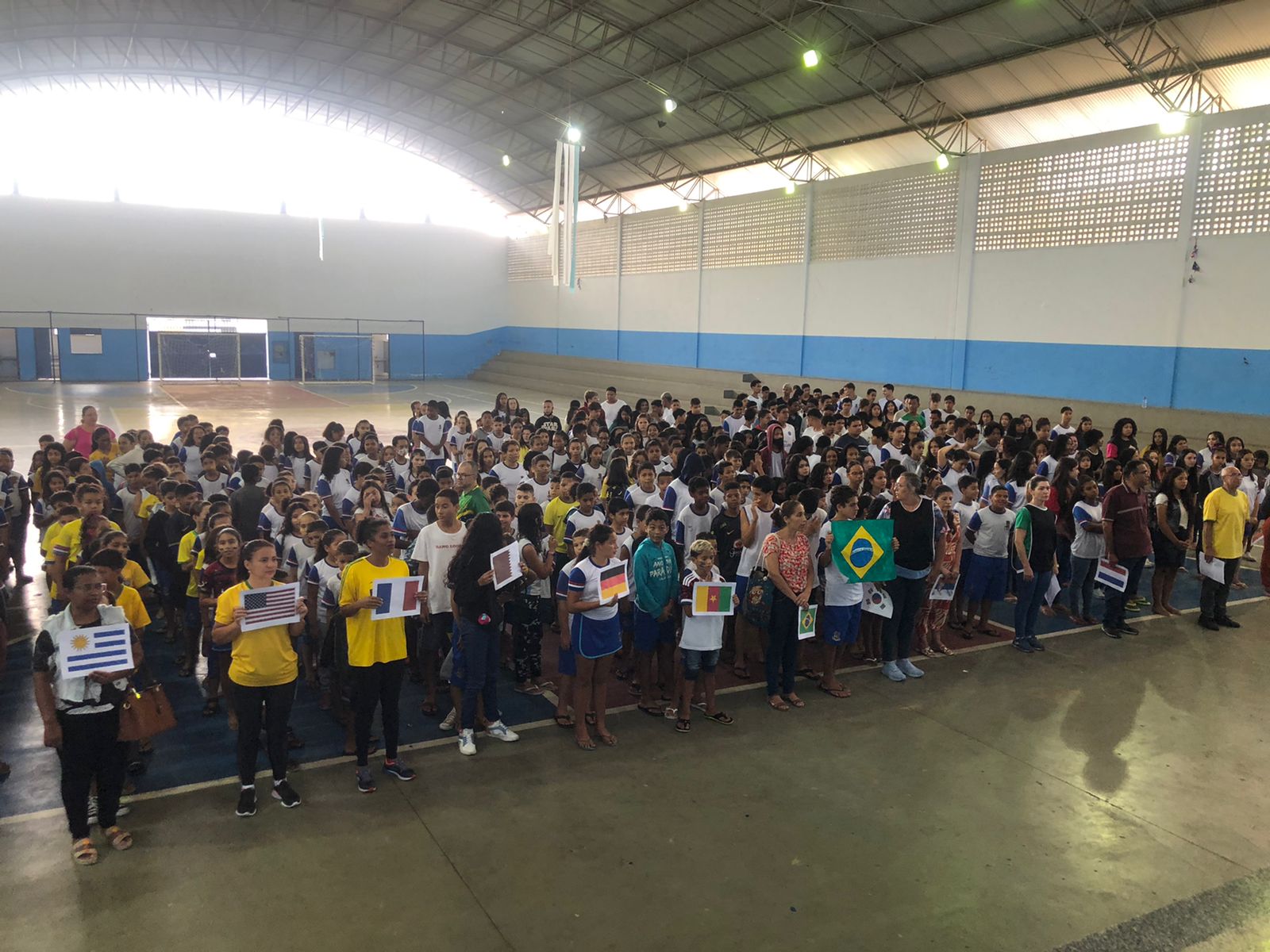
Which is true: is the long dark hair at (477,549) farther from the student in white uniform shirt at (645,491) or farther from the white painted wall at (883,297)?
the white painted wall at (883,297)

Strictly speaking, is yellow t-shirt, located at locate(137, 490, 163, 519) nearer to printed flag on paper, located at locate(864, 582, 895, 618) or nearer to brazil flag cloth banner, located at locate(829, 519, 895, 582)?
brazil flag cloth banner, located at locate(829, 519, 895, 582)

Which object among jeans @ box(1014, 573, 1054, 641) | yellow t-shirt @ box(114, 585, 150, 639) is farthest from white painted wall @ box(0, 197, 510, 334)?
jeans @ box(1014, 573, 1054, 641)

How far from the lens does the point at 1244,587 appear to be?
10.4m

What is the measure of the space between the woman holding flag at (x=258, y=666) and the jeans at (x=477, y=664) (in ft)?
3.62

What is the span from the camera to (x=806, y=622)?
6586 mm

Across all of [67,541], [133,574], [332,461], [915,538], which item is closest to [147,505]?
[67,541]

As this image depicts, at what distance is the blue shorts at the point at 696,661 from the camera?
20.1 feet

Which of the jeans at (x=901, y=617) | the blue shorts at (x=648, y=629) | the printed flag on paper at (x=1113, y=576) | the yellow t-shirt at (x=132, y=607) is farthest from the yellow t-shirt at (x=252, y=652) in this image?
the printed flag on paper at (x=1113, y=576)

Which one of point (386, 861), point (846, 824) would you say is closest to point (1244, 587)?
point (846, 824)

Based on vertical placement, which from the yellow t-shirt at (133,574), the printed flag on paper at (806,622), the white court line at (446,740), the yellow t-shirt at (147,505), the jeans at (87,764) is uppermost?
the yellow t-shirt at (147,505)

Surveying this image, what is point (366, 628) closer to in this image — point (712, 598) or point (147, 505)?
point (712, 598)

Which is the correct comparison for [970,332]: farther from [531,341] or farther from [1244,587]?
[531,341]

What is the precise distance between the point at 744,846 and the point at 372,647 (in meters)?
2.49

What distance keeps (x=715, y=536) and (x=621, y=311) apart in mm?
27823
